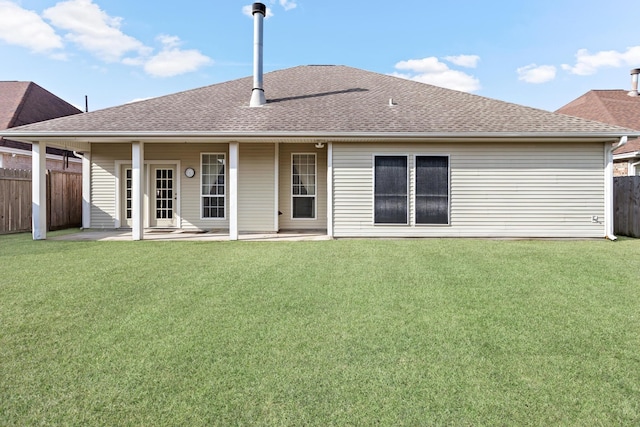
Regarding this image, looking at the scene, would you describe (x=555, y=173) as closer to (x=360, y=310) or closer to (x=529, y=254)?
(x=529, y=254)

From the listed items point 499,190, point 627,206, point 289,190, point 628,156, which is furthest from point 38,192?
point 628,156

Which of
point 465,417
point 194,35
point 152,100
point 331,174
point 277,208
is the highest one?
point 194,35

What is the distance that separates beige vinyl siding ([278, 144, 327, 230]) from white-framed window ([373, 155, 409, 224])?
2182 millimetres

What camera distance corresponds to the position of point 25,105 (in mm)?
15938

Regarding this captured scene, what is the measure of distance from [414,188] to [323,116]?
9.99 ft

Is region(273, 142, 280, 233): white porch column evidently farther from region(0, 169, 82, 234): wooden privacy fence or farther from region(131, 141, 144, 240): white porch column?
region(0, 169, 82, 234): wooden privacy fence

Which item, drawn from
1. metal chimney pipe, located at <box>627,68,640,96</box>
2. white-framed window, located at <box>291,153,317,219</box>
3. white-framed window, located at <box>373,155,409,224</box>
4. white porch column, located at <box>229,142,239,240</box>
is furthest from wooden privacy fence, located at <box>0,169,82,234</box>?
metal chimney pipe, located at <box>627,68,640,96</box>

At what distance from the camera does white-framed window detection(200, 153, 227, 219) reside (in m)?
11.1

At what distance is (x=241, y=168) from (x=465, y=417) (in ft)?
30.7

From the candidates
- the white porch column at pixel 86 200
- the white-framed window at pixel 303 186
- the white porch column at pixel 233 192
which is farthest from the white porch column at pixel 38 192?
the white-framed window at pixel 303 186

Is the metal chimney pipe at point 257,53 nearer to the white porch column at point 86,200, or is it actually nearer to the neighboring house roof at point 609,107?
the white porch column at point 86,200

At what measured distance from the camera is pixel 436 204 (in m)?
9.27

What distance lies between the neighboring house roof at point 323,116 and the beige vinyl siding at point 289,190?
4.14 ft

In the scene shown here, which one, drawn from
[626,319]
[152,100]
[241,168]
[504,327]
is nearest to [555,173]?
[626,319]
